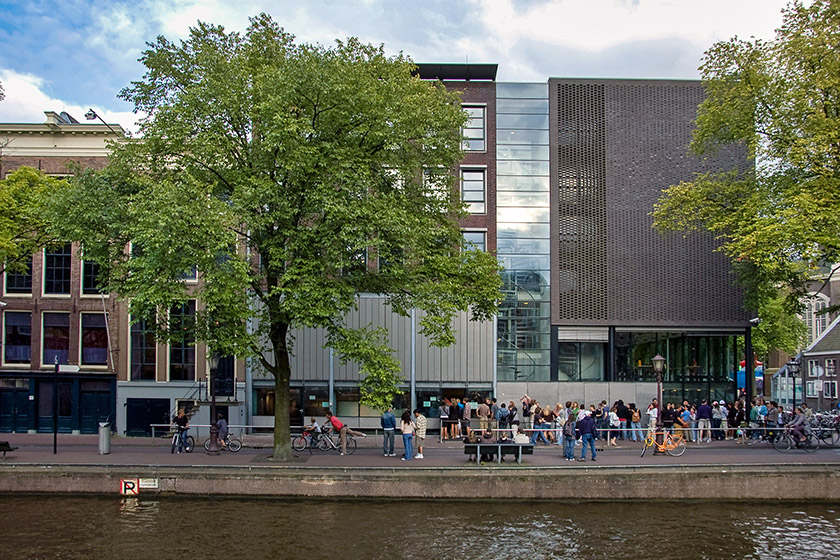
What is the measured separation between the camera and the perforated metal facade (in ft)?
111

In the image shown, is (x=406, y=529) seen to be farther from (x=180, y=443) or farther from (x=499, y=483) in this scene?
(x=180, y=443)

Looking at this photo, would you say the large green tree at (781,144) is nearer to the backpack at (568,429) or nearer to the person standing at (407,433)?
the backpack at (568,429)

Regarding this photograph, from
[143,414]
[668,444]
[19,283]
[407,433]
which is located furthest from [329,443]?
[19,283]

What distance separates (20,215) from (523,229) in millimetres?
21229

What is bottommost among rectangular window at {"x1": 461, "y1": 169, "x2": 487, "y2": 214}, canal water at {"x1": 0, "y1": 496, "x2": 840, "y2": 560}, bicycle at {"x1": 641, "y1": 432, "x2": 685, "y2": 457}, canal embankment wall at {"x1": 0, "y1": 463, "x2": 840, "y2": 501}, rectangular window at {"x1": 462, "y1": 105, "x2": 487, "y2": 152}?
canal water at {"x1": 0, "y1": 496, "x2": 840, "y2": 560}

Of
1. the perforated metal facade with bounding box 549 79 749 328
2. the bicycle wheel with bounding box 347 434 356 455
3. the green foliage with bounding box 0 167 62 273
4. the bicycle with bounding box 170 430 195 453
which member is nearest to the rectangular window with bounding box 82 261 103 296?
the green foliage with bounding box 0 167 62 273

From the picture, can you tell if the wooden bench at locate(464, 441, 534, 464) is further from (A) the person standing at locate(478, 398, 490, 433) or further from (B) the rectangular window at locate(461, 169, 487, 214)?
(B) the rectangular window at locate(461, 169, 487, 214)

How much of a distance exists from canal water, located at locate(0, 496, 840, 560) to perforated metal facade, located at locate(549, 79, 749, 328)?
49.6ft

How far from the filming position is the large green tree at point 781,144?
73.4 ft

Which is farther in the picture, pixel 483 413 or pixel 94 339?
pixel 94 339

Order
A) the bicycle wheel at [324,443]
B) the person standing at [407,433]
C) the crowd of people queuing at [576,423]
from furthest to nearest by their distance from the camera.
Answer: the bicycle wheel at [324,443], the crowd of people queuing at [576,423], the person standing at [407,433]

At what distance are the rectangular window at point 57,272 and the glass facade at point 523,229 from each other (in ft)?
67.3

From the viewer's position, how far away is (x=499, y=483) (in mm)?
19719

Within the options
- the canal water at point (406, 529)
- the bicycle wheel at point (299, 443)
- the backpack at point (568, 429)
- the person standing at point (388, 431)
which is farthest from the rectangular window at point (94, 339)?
the backpack at point (568, 429)
